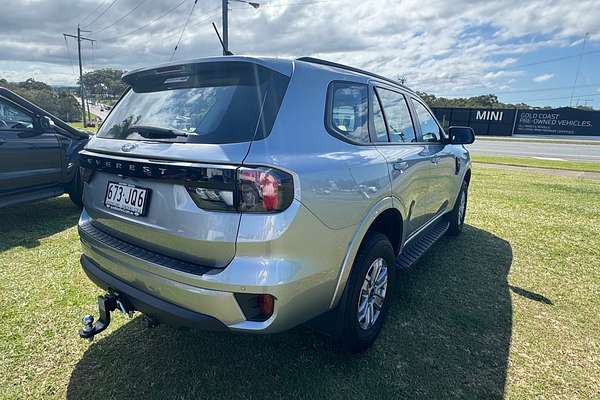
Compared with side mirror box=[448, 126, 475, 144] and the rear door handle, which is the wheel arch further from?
side mirror box=[448, 126, 475, 144]

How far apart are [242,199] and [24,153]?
15.7 feet

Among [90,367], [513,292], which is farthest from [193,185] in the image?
[513,292]

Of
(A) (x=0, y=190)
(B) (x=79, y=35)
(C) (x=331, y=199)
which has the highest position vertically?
(B) (x=79, y=35)

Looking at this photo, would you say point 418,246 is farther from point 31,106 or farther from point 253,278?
point 31,106

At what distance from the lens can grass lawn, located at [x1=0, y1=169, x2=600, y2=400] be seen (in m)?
2.16

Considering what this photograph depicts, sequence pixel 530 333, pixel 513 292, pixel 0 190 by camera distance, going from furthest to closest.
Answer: pixel 0 190 → pixel 513 292 → pixel 530 333

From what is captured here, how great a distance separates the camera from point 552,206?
6922mm

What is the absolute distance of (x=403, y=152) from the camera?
2857 millimetres

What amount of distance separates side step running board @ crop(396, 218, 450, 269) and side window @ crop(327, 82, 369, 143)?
119 cm

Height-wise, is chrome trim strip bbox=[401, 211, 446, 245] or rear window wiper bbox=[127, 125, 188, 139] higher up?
rear window wiper bbox=[127, 125, 188, 139]

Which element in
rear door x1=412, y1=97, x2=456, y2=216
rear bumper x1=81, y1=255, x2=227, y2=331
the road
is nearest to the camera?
rear bumper x1=81, y1=255, x2=227, y2=331

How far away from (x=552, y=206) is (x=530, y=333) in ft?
17.0

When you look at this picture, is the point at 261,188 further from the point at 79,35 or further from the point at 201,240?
the point at 79,35

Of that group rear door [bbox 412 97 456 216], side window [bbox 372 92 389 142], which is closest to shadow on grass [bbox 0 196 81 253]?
side window [bbox 372 92 389 142]
